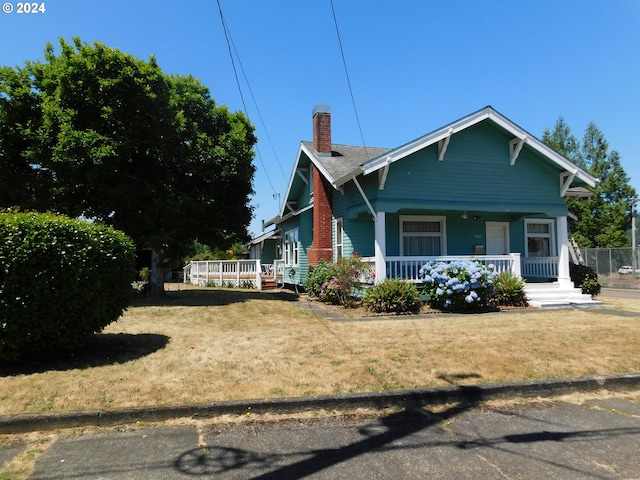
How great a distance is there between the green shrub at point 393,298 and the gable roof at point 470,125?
133 inches

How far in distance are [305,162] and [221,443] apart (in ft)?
54.1

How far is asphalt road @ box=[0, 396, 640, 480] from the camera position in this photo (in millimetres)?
3400

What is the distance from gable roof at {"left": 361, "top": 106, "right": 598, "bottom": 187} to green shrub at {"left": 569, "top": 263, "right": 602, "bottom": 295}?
Answer: 2988 mm

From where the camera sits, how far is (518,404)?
500cm

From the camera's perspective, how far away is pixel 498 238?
634 inches

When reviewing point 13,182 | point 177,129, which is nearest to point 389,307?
point 177,129

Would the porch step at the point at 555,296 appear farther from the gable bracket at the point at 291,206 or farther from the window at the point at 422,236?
the gable bracket at the point at 291,206

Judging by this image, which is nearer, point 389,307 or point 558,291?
point 389,307

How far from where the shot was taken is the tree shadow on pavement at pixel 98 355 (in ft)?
19.0

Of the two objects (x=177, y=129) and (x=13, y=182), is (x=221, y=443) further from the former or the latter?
(x=13, y=182)

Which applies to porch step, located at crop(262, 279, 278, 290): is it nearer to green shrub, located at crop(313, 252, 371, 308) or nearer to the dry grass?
green shrub, located at crop(313, 252, 371, 308)

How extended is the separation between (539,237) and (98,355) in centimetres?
1573

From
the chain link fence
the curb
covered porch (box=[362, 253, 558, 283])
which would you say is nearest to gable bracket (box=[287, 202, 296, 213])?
covered porch (box=[362, 253, 558, 283])

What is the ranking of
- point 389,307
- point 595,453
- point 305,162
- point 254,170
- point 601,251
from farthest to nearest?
point 601,251 → point 305,162 → point 254,170 → point 389,307 → point 595,453
